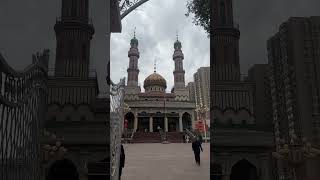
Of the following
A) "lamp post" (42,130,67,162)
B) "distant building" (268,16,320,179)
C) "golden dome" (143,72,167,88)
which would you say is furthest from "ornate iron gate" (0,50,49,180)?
"distant building" (268,16,320,179)

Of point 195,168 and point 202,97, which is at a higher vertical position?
point 202,97

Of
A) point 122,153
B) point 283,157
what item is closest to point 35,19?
point 122,153

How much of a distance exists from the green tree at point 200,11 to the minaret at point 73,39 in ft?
1.57

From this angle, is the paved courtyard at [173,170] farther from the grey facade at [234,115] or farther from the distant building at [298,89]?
Result: the distant building at [298,89]

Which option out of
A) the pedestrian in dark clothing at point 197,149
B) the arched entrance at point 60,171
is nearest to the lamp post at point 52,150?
the arched entrance at point 60,171

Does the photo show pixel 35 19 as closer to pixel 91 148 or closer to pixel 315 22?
pixel 91 148

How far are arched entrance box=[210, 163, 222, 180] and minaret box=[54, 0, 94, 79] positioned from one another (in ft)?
2.08

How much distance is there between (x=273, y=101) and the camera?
4.81ft

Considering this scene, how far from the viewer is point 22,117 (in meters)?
1.27

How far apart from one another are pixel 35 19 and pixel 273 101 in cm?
105

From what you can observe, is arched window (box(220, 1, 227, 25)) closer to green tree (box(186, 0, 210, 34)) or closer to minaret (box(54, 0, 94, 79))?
green tree (box(186, 0, 210, 34))

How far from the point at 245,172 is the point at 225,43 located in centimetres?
55

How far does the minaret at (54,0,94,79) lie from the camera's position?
1.41 metres

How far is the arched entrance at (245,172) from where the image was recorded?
4.59ft
